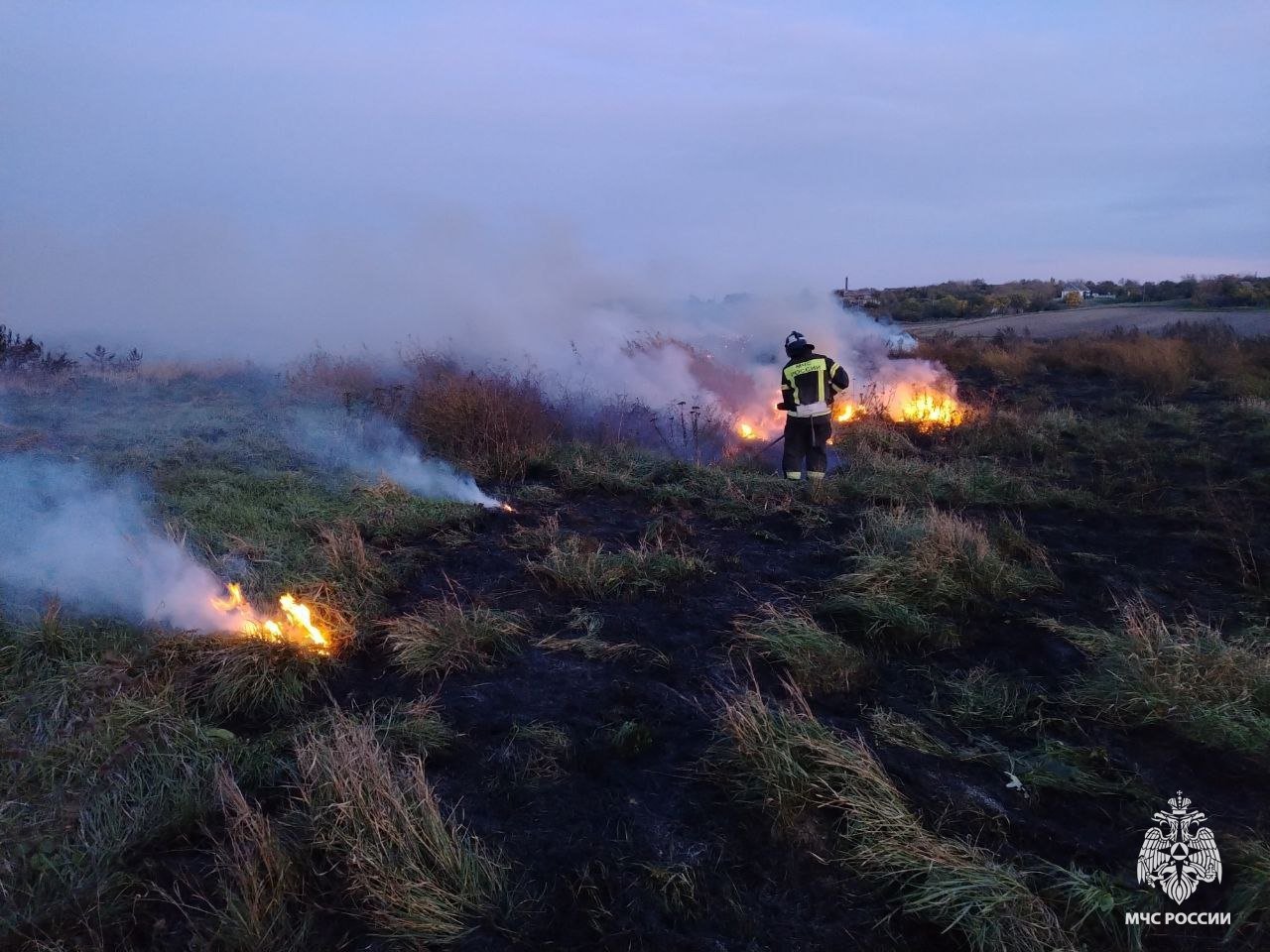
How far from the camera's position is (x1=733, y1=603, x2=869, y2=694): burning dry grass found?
3.98 m

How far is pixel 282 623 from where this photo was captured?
430 cm

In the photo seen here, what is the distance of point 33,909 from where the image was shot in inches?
95.9

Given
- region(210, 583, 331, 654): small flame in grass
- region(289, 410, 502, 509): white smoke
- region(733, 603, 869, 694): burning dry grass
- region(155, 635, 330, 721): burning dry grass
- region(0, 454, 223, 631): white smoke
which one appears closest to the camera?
region(155, 635, 330, 721): burning dry grass

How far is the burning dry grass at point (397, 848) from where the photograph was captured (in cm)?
245

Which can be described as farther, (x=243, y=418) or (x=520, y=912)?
(x=243, y=418)

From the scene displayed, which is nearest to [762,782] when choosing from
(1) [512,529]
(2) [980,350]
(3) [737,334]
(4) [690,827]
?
(4) [690,827]

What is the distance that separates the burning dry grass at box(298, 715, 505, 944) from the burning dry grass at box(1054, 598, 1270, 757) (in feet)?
10.2

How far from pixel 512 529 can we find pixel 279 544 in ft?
6.35

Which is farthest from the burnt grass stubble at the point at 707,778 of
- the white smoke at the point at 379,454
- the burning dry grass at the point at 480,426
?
the burning dry grass at the point at 480,426

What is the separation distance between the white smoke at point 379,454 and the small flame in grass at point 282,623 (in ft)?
9.75

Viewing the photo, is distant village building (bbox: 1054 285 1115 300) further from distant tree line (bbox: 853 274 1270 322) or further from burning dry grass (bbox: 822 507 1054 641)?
burning dry grass (bbox: 822 507 1054 641)

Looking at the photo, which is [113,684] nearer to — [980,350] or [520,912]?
[520,912]

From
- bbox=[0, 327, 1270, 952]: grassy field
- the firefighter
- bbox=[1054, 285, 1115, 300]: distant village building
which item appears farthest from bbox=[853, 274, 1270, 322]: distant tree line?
bbox=[0, 327, 1270, 952]: grassy field

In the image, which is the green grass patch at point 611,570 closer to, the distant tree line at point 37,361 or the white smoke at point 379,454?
the white smoke at point 379,454
